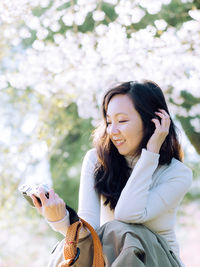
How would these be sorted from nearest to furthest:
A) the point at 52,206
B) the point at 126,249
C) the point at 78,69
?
the point at 126,249 → the point at 52,206 → the point at 78,69

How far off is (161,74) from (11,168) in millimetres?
1637

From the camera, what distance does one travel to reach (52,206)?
1.58 m

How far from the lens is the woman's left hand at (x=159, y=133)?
74.2 inches

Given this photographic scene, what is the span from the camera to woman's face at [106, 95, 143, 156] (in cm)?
191

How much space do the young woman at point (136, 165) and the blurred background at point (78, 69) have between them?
0.23m

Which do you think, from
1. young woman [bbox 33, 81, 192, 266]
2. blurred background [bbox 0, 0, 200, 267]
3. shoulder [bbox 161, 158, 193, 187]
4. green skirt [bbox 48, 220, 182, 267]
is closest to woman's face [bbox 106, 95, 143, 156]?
young woman [bbox 33, 81, 192, 266]

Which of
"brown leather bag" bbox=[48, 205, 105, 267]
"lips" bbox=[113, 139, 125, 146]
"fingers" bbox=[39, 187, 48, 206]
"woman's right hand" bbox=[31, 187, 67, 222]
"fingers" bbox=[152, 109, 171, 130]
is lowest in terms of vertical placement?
"brown leather bag" bbox=[48, 205, 105, 267]

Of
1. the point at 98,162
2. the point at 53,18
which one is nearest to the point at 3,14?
the point at 53,18

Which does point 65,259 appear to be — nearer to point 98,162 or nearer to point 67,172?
point 98,162

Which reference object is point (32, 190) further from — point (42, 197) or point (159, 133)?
point (159, 133)

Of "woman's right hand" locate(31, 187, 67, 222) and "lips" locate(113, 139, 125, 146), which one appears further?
"lips" locate(113, 139, 125, 146)

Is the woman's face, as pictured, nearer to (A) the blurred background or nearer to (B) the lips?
(B) the lips

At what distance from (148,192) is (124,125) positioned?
29 cm

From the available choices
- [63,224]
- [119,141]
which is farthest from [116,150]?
[63,224]
